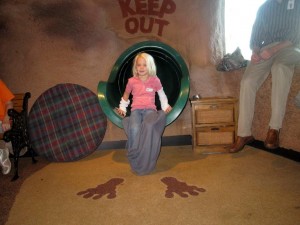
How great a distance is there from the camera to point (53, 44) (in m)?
3.19

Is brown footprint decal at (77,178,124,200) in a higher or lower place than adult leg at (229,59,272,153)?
lower

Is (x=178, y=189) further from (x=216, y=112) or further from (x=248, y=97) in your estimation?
(x=248, y=97)

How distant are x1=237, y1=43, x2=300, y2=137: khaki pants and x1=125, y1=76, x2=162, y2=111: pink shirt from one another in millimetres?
974

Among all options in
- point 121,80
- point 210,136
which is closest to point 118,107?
point 121,80

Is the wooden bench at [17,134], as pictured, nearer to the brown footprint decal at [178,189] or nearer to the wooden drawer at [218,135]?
the brown footprint decal at [178,189]

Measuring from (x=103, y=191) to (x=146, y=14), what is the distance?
229cm

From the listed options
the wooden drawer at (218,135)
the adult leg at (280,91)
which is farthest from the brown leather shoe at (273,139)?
the wooden drawer at (218,135)

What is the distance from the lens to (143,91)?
2764 mm

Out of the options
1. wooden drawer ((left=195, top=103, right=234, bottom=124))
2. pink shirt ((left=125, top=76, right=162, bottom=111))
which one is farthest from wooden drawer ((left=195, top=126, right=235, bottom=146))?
pink shirt ((left=125, top=76, right=162, bottom=111))

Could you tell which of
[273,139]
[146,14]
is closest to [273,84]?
[273,139]

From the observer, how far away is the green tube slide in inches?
111

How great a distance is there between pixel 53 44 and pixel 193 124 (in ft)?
6.77

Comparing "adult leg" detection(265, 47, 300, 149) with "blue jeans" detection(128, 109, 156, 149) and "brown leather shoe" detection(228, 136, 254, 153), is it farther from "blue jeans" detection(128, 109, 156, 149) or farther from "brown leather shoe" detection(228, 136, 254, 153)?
"blue jeans" detection(128, 109, 156, 149)

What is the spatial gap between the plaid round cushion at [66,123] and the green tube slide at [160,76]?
14.6 inches
